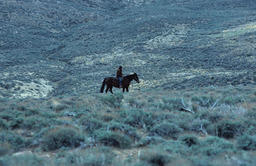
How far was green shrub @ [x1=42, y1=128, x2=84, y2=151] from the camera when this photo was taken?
5477 mm

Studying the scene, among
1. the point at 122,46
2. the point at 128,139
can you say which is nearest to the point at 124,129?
the point at 128,139

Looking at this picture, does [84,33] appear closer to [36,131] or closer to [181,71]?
[181,71]

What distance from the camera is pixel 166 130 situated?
6.46 metres

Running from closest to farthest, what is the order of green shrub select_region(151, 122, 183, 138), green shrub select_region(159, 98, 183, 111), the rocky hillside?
green shrub select_region(151, 122, 183, 138) → green shrub select_region(159, 98, 183, 111) → the rocky hillside

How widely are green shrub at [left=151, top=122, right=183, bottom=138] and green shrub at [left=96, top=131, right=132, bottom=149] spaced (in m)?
0.99

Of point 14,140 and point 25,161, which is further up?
point 25,161

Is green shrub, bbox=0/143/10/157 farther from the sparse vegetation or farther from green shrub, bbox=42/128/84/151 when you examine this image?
green shrub, bbox=42/128/84/151

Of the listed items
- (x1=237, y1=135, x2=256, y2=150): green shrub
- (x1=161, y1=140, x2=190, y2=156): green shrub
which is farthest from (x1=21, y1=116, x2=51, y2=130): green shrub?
(x1=237, y1=135, x2=256, y2=150): green shrub

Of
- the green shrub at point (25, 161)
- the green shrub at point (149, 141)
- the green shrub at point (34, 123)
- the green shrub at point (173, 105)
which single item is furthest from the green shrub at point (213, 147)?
the green shrub at point (34, 123)

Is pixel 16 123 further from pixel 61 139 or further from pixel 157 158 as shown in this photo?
pixel 157 158

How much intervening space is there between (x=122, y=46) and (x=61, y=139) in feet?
125

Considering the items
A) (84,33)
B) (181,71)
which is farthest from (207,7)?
(181,71)

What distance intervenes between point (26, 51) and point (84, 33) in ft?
53.4

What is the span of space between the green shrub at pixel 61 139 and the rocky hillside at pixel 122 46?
50.9ft
